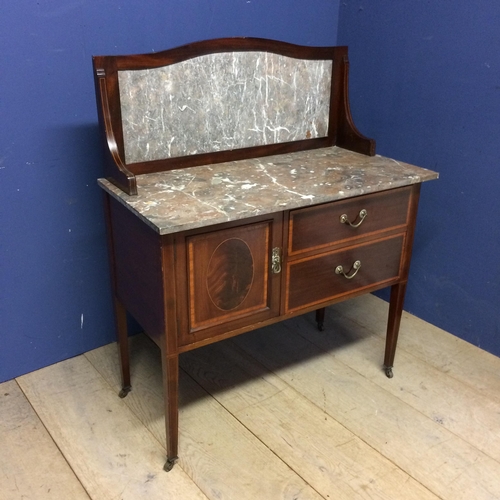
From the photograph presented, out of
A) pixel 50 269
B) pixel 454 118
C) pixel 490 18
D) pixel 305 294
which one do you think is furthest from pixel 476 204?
pixel 50 269

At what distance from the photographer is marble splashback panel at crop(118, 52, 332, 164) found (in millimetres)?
1484

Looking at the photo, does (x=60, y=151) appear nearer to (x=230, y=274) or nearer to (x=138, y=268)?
(x=138, y=268)

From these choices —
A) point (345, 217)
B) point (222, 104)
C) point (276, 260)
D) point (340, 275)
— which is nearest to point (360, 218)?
point (345, 217)

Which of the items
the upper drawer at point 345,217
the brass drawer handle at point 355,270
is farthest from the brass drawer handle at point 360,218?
the brass drawer handle at point 355,270

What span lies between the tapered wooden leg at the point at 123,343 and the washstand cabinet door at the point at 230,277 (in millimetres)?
376

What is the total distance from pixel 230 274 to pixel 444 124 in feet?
3.33

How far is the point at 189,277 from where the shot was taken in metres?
1.27

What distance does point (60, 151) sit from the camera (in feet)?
A: 5.37

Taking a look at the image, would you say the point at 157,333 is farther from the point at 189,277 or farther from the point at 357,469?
the point at 357,469

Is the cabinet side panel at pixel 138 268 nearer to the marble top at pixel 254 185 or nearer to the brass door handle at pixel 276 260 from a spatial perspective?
the marble top at pixel 254 185

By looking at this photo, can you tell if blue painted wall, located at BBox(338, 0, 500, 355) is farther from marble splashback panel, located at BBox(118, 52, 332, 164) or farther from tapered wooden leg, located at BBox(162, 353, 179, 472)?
tapered wooden leg, located at BBox(162, 353, 179, 472)

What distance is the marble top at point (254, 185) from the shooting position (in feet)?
4.07

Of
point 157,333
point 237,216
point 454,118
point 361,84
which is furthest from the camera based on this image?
point 361,84

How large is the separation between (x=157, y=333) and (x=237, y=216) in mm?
356
